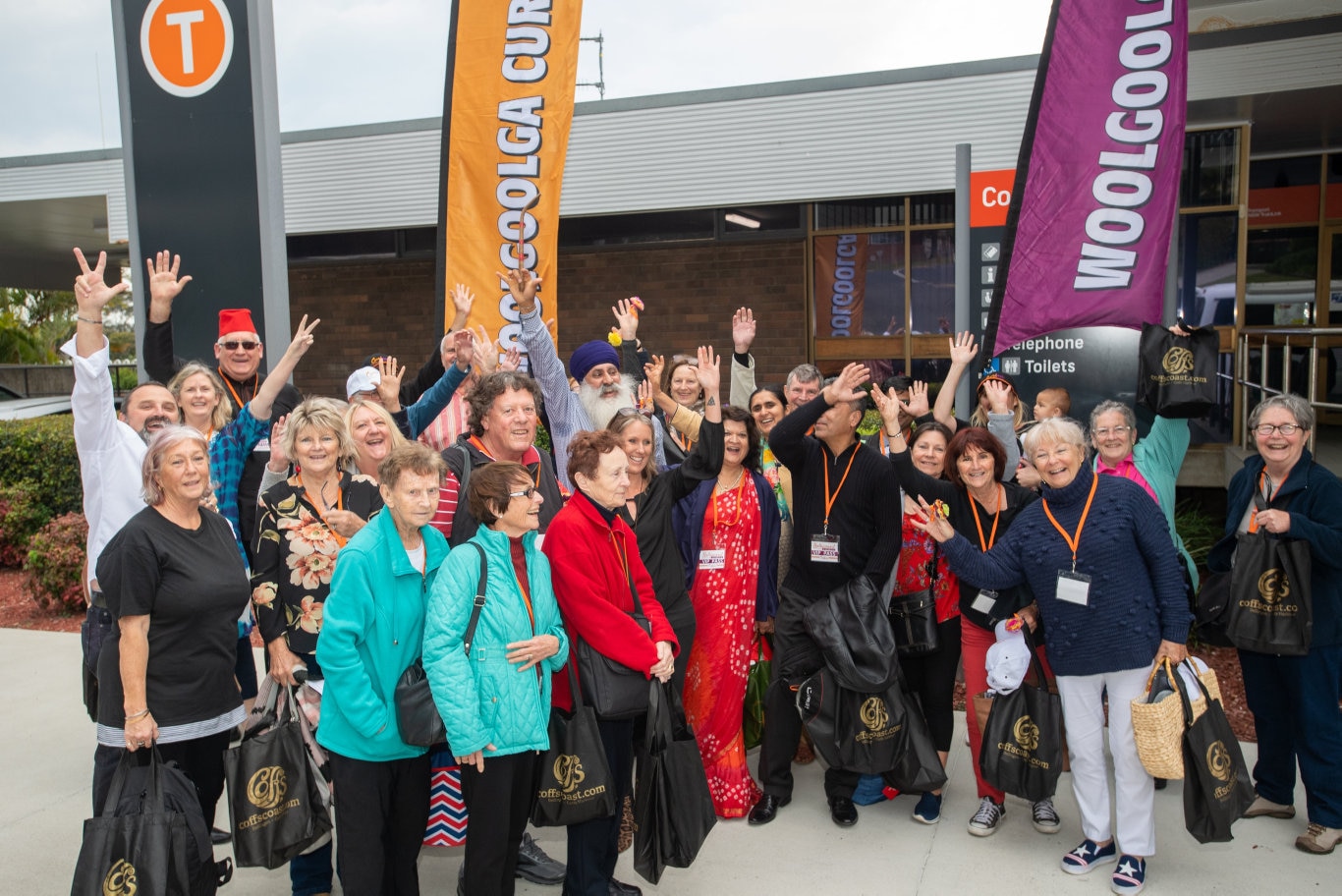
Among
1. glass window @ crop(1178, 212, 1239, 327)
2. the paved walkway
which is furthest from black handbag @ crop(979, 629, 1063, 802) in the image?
glass window @ crop(1178, 212, 1239, 327)

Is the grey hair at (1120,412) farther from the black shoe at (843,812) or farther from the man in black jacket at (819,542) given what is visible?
the black shoe at (843,812)

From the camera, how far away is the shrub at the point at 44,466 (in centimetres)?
911

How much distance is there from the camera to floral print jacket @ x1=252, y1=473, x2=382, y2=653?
3549 mm

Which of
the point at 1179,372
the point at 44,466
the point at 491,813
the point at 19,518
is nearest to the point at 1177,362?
the point at 1179,372

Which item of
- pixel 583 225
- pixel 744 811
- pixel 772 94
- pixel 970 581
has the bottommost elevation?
pixel 744 811

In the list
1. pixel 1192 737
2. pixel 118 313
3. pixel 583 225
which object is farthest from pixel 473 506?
pixel 118 313

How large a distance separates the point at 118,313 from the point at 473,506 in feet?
196

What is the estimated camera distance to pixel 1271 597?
3.90 metres

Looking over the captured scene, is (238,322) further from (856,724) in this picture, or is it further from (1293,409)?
(1293,409)

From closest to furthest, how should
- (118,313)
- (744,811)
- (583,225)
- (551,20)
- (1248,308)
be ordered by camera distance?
1. (744,811)
2. (551,20)
3. (1248,308)
4. (583,225)
5. (118,313)

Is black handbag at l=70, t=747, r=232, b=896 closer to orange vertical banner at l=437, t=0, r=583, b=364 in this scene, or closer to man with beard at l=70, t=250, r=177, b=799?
man with beard at l=70, t=250, r=177, b=799

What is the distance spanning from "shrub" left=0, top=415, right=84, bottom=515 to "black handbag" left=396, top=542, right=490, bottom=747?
25.3 ft

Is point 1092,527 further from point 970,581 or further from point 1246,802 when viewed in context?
point 1246,802

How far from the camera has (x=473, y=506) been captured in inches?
124
